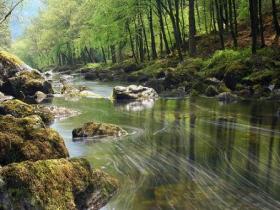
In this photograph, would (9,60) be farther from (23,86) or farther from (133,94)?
(133,94)

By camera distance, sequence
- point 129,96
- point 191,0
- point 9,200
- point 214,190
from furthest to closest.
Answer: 1. point 191,0
2. point 129,96
3. point 214,190
4. point 9,200

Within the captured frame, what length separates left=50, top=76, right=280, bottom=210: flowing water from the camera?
968 cm

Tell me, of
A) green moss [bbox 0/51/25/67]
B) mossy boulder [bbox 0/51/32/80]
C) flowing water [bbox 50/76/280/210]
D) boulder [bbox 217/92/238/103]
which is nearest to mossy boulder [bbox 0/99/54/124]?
flowing water [bbox 50/76/280/210]

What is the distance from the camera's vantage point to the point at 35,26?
122375 millimetres

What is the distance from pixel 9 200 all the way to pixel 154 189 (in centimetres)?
342

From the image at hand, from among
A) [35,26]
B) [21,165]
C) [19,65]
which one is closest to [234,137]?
[21,165]

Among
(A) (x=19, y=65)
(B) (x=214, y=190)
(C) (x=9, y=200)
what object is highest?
(A) (x=19, y=65)

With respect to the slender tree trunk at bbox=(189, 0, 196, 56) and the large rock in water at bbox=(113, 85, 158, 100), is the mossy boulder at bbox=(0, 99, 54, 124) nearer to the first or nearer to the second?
the large rock in water at bbox=(113, 85, 158, 100)

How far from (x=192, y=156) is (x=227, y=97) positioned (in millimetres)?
15310

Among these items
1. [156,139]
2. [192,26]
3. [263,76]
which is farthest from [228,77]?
[156,139]

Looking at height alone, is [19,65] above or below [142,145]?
above

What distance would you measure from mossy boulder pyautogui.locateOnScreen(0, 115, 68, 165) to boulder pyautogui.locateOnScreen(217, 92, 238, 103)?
54.3ft

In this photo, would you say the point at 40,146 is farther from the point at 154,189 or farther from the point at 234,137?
the point at 234,137

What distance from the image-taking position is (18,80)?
118ft
